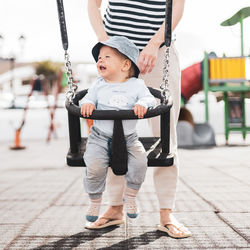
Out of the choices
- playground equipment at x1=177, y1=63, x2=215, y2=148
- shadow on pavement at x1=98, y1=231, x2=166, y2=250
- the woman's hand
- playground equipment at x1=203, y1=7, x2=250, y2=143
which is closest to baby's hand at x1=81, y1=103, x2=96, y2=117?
the woman's hand

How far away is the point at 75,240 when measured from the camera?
244 cm

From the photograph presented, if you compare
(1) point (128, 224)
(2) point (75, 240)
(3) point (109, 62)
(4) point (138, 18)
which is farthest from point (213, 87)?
(3) point (109, 62)

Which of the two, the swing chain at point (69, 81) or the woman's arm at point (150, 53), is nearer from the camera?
the swing chain at point (69, 81)

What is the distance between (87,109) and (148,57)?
1.64ft

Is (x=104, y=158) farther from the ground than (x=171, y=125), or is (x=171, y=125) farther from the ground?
(x=171, y=125)

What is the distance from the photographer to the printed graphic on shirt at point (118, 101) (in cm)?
207

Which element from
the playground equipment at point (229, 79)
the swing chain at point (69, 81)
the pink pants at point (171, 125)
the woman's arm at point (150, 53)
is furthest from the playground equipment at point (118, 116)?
the playground equipment at point (229, 79)

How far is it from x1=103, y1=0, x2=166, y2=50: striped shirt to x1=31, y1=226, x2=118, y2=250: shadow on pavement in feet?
3.71

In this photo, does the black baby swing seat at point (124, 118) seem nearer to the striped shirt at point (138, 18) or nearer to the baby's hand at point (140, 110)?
the baby's hand at point (140, 110)

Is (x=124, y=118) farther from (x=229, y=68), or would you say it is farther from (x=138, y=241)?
(x=229, y=68)

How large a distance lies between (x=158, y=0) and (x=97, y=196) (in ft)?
3.66

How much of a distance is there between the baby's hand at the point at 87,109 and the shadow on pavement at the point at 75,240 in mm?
779

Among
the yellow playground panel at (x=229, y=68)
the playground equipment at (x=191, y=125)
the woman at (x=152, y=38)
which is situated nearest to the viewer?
the woman at (x=152, y=38)

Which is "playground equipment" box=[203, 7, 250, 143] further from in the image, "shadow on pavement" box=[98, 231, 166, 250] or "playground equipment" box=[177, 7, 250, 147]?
"shadow on pavement" box=[98, 231, 166, 250]
